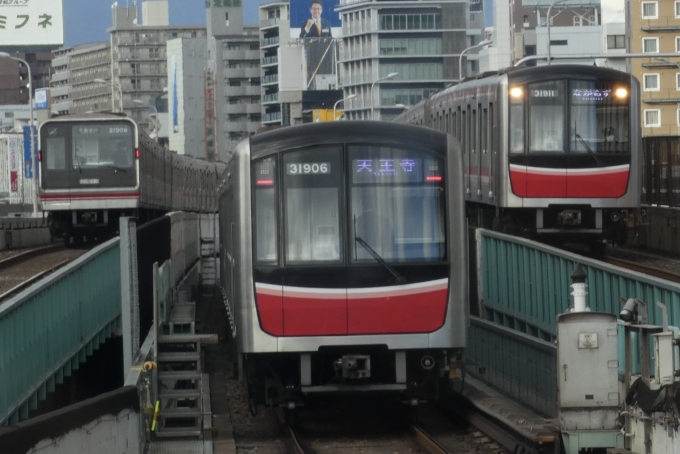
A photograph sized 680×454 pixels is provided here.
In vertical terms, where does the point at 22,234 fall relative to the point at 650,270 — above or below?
above

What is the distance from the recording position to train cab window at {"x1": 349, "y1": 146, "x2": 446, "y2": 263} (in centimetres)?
1198

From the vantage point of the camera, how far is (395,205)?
12.0 metres

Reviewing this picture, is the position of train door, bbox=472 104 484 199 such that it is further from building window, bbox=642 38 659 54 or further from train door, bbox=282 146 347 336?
building window, bbox=642 38 659 54

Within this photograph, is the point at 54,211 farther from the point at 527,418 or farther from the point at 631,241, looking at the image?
the point at 527,418

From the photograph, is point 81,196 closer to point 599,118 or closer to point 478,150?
point 478,150

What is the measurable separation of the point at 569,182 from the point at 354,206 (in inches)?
413

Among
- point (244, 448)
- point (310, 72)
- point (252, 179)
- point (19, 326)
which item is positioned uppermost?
point (310, 72)

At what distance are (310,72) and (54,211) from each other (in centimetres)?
11189

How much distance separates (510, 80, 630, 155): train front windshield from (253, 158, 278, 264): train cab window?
10311 millimetres

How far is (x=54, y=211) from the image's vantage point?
30.8 meters

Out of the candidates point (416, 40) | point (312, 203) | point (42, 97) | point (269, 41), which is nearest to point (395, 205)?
point (312, 203)

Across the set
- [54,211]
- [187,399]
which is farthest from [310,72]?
[187,399]

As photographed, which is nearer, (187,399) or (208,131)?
(187,399)

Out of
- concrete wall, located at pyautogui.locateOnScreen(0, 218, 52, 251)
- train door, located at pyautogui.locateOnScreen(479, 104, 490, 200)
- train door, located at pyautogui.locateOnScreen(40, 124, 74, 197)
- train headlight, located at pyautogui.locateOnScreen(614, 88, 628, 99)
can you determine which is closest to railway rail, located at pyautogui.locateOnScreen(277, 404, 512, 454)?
train headlight, located at pyautogui.locateOnScreen(614, 88, 628, 99)
